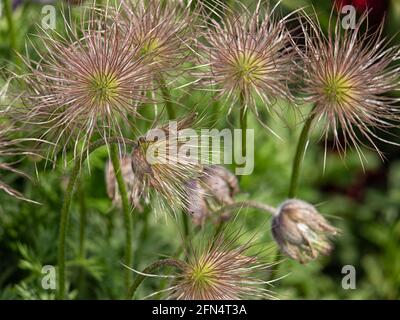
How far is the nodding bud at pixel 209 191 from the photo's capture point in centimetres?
131

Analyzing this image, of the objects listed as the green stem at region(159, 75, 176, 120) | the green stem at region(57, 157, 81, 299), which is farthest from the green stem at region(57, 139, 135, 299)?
the green stem at region(159, 75, 176, 120)

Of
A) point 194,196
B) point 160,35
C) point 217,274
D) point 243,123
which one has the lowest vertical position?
point 217,274

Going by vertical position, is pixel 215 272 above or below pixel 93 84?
below

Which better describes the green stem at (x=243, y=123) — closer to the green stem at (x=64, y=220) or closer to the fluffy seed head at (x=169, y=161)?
the fluffy seed head at (x=169, y=161)

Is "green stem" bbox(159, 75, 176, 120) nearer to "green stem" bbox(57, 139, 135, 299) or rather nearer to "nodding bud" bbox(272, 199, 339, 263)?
"green stem" bbox(57, 139, 135, 299)

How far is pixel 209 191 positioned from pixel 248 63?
0.22 metres

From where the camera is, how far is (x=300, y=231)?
139cm

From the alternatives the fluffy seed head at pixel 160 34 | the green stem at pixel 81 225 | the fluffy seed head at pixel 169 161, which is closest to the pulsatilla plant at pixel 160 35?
the fluffy seed head at pixel 160 34

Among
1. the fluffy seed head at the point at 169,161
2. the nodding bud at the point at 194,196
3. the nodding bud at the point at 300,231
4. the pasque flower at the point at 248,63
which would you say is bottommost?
the nodding bud at the point at 300,231

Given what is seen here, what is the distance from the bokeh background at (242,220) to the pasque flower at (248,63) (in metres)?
0.06

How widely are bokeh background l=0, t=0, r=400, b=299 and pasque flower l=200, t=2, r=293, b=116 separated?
6 cm

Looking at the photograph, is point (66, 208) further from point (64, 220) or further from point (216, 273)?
point (216, 273)

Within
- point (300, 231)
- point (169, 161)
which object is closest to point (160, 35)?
point (169, 161)
